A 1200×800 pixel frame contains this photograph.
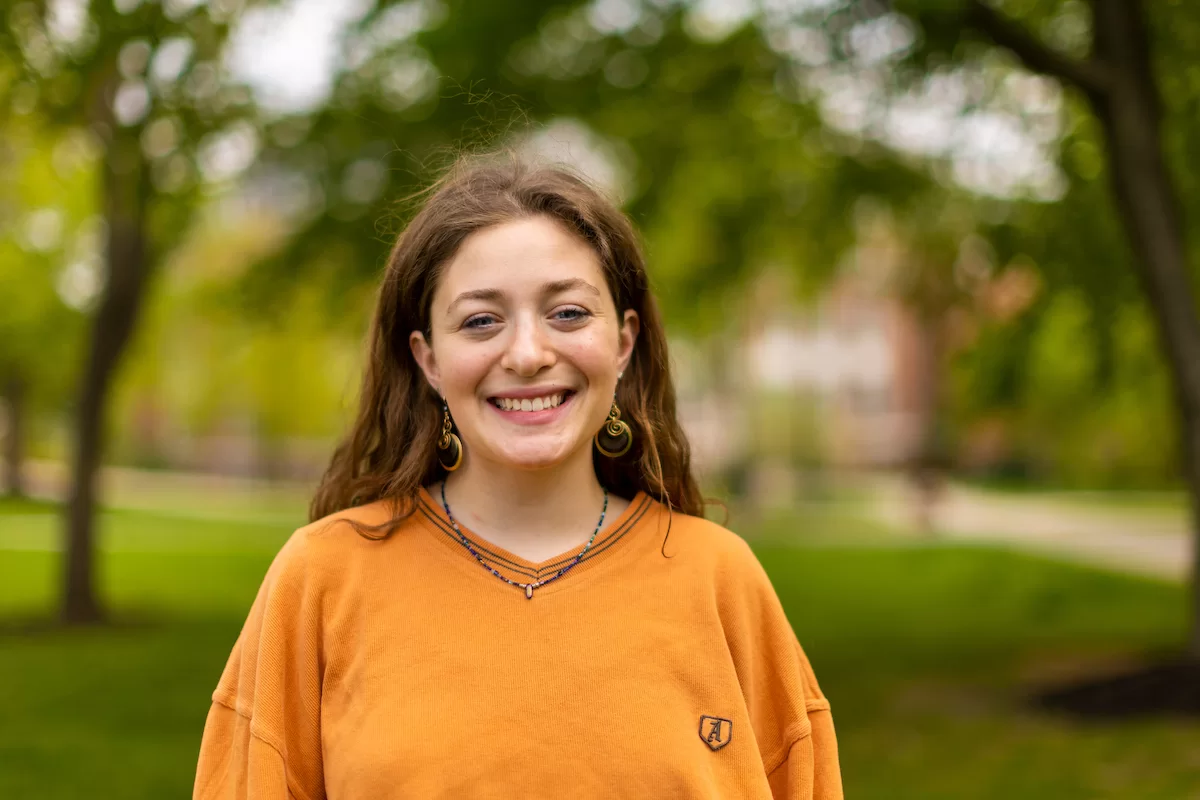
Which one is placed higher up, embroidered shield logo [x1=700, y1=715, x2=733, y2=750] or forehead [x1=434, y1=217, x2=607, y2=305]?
forehead [x1=434, y1=217, x2=607, y2=305]

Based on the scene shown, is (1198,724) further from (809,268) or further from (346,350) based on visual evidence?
(346,350)

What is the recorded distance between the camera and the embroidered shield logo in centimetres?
183

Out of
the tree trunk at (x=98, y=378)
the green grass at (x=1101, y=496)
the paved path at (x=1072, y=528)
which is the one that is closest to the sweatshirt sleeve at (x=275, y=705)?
the tree trunk at (x=98, y=378)

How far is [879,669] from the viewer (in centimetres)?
950

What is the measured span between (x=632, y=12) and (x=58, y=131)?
14.6ft

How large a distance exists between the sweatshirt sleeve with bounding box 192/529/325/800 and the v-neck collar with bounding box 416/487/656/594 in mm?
227

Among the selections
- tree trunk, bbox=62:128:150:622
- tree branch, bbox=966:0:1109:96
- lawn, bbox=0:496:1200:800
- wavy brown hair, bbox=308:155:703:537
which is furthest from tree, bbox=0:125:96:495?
wavy brown hair, bbox=308:155:703:537

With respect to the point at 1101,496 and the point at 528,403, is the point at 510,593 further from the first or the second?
the point at 1101,496

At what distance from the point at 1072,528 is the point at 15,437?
→ 86.0 feet

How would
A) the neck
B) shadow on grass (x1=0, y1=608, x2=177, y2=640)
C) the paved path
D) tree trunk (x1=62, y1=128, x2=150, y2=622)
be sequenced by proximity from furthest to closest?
the paved path, shadow on grass (x1=0, y1=608, x2=177, y2=640), tree trunk (x1=62, y1=128, x2=150, y2=622), the neck

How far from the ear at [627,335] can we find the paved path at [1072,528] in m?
13.7

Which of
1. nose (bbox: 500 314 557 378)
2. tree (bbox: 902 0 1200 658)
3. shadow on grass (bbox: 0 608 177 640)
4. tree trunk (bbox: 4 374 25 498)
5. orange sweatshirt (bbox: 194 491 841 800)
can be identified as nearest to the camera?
orange sweatshirt (bbox: 194 491 841 800)

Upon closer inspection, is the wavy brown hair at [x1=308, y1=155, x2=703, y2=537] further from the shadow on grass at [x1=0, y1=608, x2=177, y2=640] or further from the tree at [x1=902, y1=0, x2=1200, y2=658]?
the shadow on grass at [x1=0, y1=608, x2=177, y2=640]

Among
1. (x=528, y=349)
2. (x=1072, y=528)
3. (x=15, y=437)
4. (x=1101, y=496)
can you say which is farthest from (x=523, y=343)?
(x=15, y=437)
